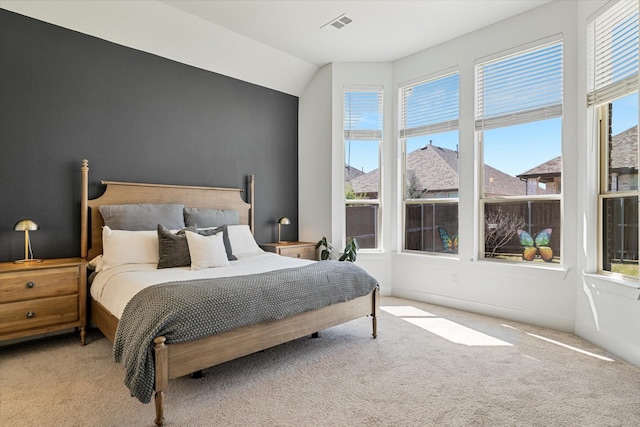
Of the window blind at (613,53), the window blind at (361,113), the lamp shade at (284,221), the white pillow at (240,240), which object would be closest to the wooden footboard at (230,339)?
the white pillow at (240,240)

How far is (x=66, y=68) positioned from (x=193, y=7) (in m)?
1.31

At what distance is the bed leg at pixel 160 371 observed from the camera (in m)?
1.92

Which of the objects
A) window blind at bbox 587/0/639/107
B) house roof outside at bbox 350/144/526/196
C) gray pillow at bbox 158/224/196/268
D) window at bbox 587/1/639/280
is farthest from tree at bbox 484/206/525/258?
gray pillow at bbox 158/224/196/268

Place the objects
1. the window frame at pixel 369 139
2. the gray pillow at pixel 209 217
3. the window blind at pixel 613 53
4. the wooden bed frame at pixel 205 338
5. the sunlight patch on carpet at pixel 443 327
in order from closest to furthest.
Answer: the wooden bed frame at pixel 205 338 → the window blind at pixel 613 53 → the sunlight patch on carpet at pixel 443 327 → the gray pillow at pixel 209 217 → the window frame at pixel 369 139

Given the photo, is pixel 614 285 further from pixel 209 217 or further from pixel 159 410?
pixel 209 217

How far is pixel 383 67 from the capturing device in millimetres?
4836

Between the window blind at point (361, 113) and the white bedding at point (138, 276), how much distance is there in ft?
7.30

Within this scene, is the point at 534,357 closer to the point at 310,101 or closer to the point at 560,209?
the point at 560,209

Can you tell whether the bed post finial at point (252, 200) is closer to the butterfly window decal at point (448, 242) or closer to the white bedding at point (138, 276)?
the white bedding at point (138, 276)

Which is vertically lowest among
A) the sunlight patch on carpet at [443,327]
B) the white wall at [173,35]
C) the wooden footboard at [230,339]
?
the sunlight patch on carpet at [443,327]

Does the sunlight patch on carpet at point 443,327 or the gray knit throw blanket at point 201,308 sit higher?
the gray knit throw blanket at point 201,308

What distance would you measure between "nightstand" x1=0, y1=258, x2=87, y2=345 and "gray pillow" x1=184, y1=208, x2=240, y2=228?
108cm

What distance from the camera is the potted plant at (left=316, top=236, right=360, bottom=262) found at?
4.55 meters

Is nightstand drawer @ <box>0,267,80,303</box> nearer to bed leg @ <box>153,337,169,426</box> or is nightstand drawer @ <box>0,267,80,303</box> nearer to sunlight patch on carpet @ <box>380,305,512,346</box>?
bed leg @ <box>153,337,169,426</box>
